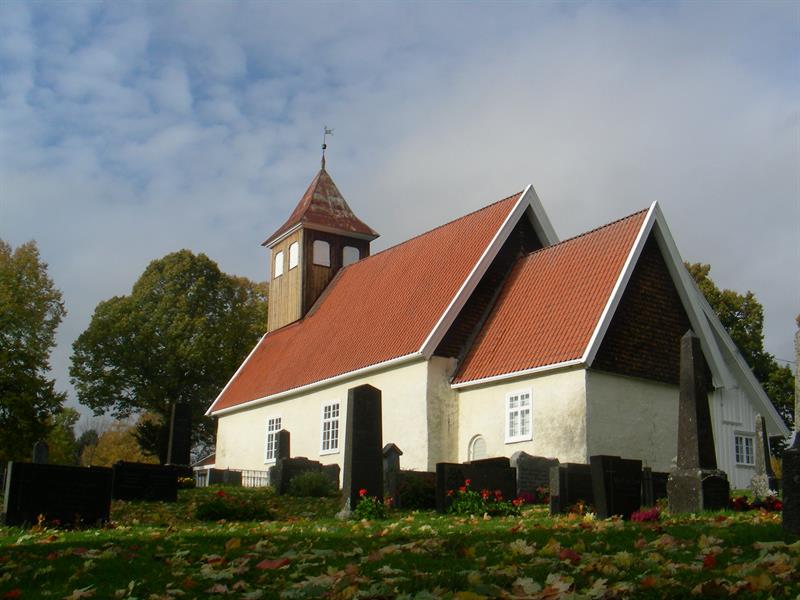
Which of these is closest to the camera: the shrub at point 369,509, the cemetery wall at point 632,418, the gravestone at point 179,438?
the shrub at point 369,509

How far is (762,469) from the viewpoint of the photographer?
20.3 meters

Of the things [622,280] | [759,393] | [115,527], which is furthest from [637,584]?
[759,393]

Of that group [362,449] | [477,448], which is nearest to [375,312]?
[477,448]

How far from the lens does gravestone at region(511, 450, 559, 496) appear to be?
20.7m

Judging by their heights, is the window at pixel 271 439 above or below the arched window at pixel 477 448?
above

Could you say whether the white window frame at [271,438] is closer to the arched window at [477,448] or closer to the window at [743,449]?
the arched window at [477,448]

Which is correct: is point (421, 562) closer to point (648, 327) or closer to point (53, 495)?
point (53, 495)

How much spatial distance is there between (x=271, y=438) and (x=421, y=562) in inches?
1017

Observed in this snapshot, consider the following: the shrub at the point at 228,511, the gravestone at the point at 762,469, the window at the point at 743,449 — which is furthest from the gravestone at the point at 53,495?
the window at the point at 743,449

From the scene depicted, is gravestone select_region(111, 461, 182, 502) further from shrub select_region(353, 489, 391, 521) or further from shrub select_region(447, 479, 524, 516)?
shrub select_region(447, 479, 524, 516)

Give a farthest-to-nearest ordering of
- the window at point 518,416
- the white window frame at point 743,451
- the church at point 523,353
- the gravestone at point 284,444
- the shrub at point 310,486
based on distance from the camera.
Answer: the gravestone at point 284,444, the white window frame at point 743,451, the window at point 518,416, the church at point 523,353, the shrub at point 310,486

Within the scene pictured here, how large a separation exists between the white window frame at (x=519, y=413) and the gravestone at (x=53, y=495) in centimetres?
1224

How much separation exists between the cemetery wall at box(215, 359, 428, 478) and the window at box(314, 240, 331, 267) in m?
6.83

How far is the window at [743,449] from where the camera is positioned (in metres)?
26.5
